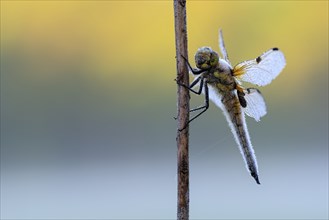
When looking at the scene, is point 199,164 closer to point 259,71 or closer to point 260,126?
point 260,126

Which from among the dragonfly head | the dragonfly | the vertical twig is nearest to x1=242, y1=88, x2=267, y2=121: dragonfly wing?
the dragonfly

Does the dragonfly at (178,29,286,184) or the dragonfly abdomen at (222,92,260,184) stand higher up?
the dragonfly at (178,29,286,184)

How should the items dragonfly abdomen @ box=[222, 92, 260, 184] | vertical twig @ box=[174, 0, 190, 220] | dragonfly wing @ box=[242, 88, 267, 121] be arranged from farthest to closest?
dragonfly wing @ box=[242, 88, 267, 121] → dragonfly abdomen @ box=[222, 92, 260, 184] → vertical twig @ box=[174, 0, 190, 220]

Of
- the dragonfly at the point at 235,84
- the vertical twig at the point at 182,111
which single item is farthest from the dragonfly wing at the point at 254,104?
the vertical twig at the point at 182,111

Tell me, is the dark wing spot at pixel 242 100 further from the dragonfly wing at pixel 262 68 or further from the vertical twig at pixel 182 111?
the vertical twig at pixel 182 111

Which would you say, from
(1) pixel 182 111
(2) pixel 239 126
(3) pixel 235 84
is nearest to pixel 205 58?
(3) pixel 235 84

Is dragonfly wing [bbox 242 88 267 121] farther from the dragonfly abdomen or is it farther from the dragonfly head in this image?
the dragonfly head

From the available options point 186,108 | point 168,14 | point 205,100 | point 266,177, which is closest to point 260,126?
point 266,177

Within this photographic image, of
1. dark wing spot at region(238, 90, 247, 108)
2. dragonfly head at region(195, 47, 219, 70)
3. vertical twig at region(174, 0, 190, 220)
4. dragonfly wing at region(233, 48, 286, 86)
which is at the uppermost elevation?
dragonfly head at region(195, 47, 219, 70)

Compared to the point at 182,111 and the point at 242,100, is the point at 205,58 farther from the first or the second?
the point at 182,111
